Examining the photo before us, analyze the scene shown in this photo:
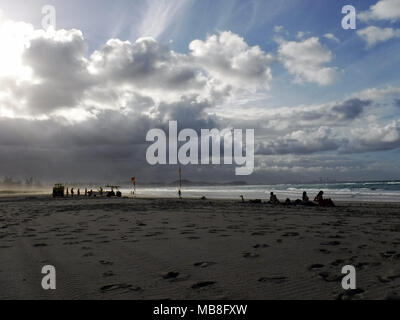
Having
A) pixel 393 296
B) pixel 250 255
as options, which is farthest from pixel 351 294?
pixel 250 255

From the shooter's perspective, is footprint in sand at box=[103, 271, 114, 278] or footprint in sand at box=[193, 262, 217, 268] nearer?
footprint in sand at box=[103, 271, 114, 278]

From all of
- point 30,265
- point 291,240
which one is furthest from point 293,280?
point 30,265

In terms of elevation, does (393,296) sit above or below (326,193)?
above

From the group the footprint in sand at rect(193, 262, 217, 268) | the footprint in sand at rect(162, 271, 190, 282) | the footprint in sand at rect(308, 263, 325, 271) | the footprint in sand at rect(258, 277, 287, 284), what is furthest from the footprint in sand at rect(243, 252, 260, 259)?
the footprint in sand at rect(162, 271, 190, 282)

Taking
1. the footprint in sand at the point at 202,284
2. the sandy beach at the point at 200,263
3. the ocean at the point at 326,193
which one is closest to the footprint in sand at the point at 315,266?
the sandy beach at the point at 200,263

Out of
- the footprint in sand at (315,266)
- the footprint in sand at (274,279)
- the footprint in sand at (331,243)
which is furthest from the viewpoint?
the footprint in sand at (331,243)

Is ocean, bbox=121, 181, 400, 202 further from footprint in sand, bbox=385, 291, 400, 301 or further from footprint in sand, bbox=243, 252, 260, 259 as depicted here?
footprint in sand, bbox=385, 291, 400, 301

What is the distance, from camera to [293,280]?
518 centimetres

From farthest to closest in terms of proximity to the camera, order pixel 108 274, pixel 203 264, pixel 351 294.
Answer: pixel 203 264
pixel 108 274
pixel 351 294

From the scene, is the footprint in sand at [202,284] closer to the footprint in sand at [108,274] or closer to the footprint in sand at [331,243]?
the footprint in sand at [108,274]

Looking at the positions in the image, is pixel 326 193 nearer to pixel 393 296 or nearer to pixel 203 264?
pixel 203 264

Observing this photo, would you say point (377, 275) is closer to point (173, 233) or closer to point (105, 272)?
point (105, 272)
